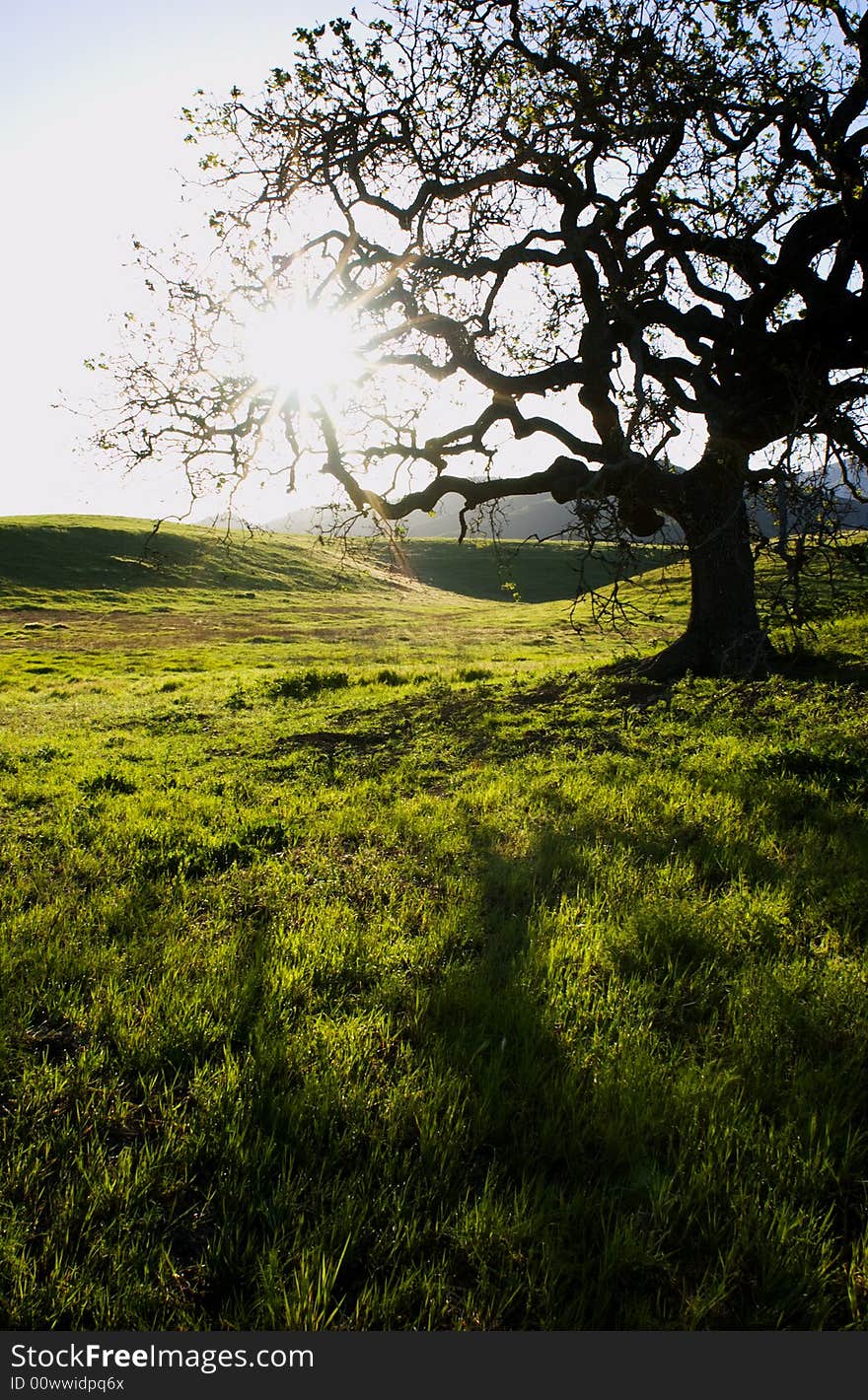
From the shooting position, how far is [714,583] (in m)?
13.8

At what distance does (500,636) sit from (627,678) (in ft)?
94.5

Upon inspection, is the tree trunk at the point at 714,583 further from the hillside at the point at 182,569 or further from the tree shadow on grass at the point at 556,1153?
the hillside at the point at 182,569

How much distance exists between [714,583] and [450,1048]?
1283cm

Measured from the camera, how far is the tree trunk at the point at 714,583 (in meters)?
13.1

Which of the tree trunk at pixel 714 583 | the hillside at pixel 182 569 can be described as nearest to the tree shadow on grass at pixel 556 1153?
the tree trunk at pixel 714 583

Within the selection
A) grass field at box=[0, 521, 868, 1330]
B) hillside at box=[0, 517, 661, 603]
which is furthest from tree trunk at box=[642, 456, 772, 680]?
hillside at box=[0, 517, 661, 603]

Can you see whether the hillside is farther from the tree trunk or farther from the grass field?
the grass field

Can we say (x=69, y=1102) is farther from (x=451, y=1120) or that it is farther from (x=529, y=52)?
(x=529, y=52)

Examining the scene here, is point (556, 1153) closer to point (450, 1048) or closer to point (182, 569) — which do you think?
point (450, 1048)

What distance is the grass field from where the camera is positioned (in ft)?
7.28

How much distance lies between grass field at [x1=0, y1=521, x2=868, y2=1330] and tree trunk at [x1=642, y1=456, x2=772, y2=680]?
5481 millimetres

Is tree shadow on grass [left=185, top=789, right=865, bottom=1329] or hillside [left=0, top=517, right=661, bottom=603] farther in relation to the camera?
hillside [left=0, top=517, right=661, bottom=603]

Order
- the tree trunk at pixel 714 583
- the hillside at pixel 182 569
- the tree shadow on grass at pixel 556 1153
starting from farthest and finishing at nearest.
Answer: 1. the hillside at pixel 182 569
2. the tree trunk at pixel 714 583
3. the tree shadow on grass at pixel 556 1153

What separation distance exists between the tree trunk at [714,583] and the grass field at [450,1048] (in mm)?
5481
